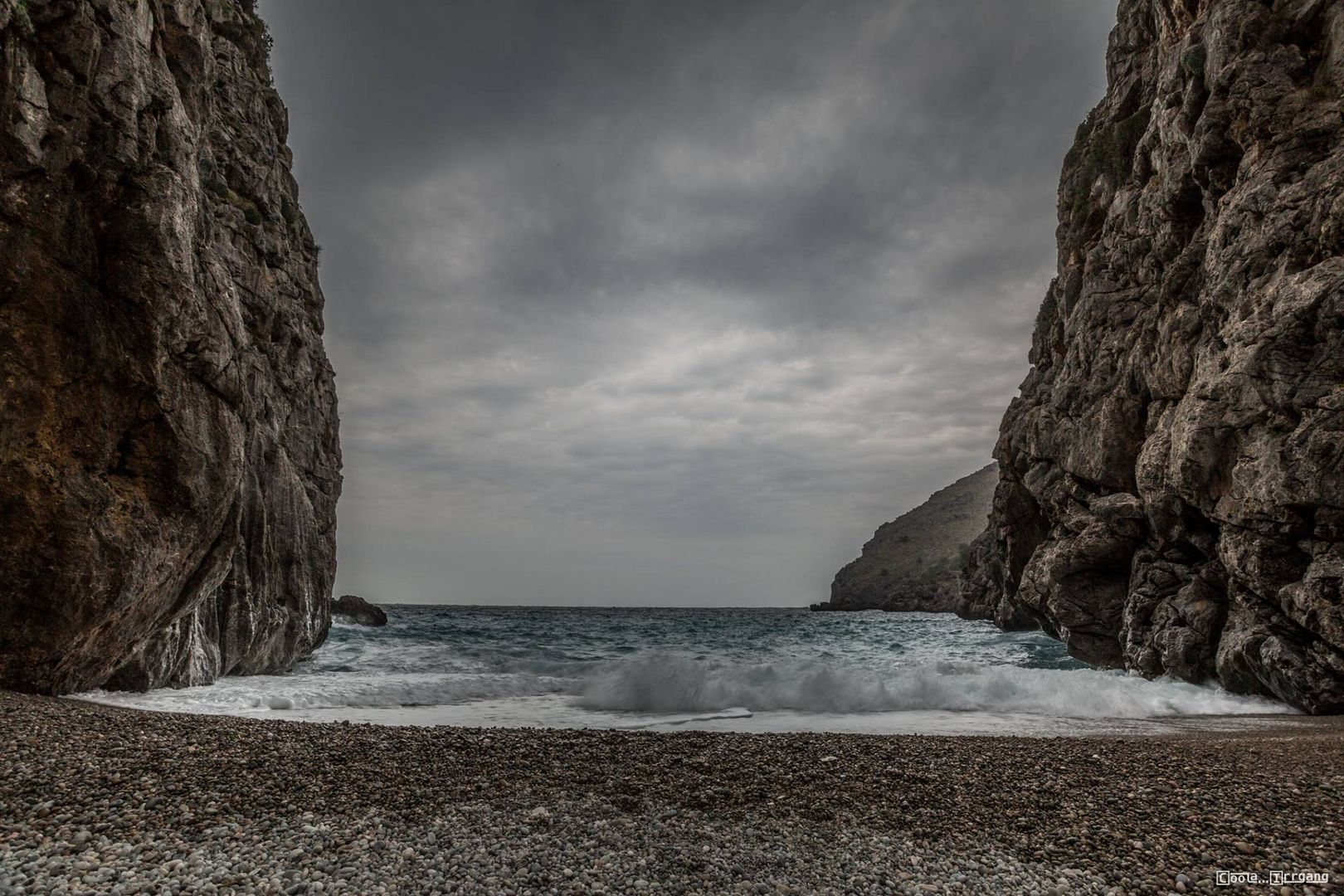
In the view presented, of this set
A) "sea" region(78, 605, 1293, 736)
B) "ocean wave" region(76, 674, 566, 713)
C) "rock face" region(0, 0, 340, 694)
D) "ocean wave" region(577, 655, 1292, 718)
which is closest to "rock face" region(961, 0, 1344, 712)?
"ocean wave" region(577, 655, 1292, 718)

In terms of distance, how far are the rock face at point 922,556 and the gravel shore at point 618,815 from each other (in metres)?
128

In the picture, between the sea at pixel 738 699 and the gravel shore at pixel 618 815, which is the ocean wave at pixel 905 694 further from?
the gravel shore at pixel 618 815

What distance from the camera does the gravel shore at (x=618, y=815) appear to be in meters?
5.87

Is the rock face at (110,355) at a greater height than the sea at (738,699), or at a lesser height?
greater

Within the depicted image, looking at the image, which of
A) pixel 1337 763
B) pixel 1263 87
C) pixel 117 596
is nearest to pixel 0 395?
pixel 117 596

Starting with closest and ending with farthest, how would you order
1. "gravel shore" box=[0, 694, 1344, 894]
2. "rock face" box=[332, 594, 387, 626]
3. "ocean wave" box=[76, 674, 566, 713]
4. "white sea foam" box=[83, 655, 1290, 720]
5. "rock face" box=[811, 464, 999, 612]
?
1. "gravel shore" box=[0, 694, 1344, 894]
2. "ocean wave" box=[76, 674, 566, 713]
3. "white sea foam" box=[83, 655, 1290, 720]
4. "rock face" box=[332, 594, 387, 626]
5. "rock face" box=[811, 464, 999, 612]

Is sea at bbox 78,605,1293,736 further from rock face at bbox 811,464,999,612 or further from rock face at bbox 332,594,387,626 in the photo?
rock face at bbox 811,464,999,612

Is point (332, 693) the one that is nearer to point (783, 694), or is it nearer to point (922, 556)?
point (783, 694)

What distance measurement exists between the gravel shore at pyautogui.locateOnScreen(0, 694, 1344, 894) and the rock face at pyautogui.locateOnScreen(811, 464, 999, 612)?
421 feet

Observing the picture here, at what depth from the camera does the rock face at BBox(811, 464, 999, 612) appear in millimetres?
135375

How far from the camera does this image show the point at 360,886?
556 cm

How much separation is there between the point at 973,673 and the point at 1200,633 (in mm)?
7830

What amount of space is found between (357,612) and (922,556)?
122911 mm

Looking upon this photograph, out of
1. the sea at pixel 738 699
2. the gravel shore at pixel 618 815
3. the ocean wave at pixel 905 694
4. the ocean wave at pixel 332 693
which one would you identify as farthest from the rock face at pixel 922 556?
the gravel shore at pixel 618 815
